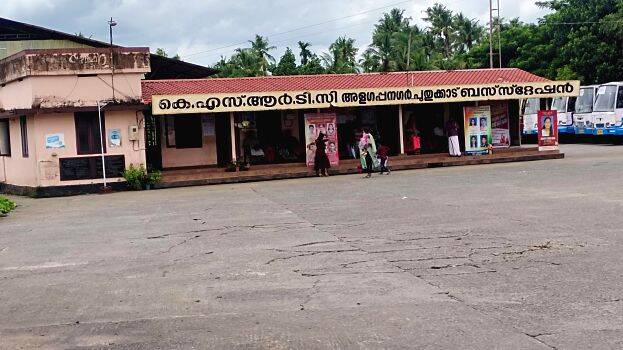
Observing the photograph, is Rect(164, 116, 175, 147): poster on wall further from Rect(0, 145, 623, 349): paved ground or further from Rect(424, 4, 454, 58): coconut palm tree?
Rect(424, 4, 454, 58): coconut palm tree

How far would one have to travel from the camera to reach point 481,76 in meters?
33.3

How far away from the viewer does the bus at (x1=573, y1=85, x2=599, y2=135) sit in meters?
39.9

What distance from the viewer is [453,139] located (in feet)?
100

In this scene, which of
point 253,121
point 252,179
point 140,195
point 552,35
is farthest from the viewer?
point 552,35

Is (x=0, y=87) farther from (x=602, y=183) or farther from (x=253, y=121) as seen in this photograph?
(x=602, y=183)

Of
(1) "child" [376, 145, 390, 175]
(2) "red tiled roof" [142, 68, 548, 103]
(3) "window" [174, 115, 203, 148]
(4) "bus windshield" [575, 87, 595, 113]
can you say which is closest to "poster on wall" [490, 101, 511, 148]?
(2) "red tiled roof" [142, 68, 548, 103]

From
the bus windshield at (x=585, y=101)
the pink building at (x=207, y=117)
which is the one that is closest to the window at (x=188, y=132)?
the pink building at (x=207, y=117)

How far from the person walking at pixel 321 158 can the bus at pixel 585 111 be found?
723 inches

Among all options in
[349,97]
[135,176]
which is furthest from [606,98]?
[135,176]

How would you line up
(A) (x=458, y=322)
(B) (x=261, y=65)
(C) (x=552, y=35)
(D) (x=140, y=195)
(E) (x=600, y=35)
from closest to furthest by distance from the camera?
(A) (x=458, y=322) < (D) (x=140, y=195) < (E) (x=600, y=35) < (C) (x=552, y=35) < (B) (x=261, y=65)

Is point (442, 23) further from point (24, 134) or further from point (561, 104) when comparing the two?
point (24, 134)

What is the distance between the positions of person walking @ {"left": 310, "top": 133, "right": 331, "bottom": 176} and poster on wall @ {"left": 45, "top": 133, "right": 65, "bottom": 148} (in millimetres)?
8527

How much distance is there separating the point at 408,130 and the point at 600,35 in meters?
23.1

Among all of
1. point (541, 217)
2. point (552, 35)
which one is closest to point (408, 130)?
point (541, 217)
